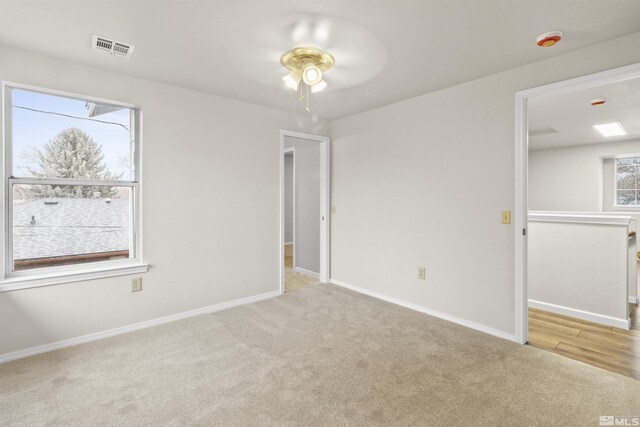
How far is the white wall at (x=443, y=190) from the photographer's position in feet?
8.98

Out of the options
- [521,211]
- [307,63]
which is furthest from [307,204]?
[521,211]

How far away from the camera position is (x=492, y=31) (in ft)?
6.84

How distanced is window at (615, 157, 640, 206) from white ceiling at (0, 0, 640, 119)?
5800 mm

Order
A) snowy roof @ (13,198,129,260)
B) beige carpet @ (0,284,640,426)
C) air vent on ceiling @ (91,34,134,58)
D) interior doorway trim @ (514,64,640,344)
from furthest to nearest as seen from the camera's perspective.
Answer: interior doorway trim @ (514,64,640,344), snowy roof @ (13,198,129,260), air vent on ceiling @ (91,34,134,58), beige carpet @ (0,284,640,426)

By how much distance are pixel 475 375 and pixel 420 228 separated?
63.0 inches

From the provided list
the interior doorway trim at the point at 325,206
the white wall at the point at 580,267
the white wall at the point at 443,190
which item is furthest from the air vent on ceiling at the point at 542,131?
the interior doorway trim at the point at 325,206

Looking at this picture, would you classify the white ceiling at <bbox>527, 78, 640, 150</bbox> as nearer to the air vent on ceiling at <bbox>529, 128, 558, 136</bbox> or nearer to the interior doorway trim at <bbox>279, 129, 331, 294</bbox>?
the air vent on ceiling at <bbox>529, 128, 558, 136</bbox>

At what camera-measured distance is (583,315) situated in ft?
10.5

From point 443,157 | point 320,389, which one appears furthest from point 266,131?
point 320,389

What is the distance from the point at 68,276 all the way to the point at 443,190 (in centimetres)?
353

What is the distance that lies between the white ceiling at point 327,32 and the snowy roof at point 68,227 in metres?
1.21

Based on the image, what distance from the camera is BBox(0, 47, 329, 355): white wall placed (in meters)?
2.49

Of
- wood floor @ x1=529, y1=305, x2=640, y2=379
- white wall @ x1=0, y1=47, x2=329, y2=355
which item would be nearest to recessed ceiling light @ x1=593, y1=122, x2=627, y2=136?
wood floor @ x1=529, y1=305, x2=640, y2=379

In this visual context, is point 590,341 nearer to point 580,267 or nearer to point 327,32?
point 580,267
